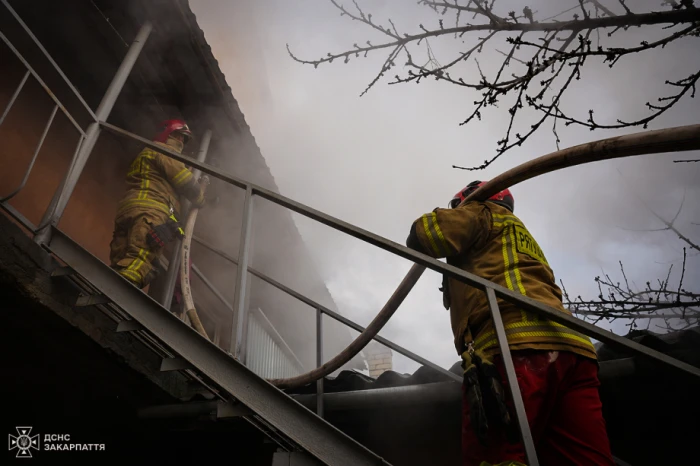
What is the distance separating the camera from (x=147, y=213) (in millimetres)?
→ 3342

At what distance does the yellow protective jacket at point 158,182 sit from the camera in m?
3.46

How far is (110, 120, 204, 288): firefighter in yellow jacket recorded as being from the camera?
3.18m

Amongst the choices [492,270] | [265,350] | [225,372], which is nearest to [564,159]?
[492,270]

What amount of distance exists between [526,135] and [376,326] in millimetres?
1325

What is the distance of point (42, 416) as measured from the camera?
2930 mm

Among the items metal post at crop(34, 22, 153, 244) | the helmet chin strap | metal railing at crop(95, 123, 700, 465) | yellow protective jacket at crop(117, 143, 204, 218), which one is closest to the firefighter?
metal railing at crop(95, 123, 700, 465)

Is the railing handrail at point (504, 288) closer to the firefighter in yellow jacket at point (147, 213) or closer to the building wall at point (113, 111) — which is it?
A: the firefighter in yellow jacket at point (147, 213)

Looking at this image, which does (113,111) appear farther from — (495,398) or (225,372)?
(495,398)

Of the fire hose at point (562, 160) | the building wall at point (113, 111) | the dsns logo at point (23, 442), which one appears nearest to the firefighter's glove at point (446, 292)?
the fire hose at point (562, 160)

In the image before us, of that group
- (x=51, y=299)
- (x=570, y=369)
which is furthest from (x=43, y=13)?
(x=570, y=369)

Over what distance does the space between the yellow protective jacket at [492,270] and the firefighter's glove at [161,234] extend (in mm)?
2274

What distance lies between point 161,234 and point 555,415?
2.99m

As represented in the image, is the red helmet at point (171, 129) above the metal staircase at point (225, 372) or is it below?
above

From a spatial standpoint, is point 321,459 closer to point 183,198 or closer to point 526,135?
point 526,135
